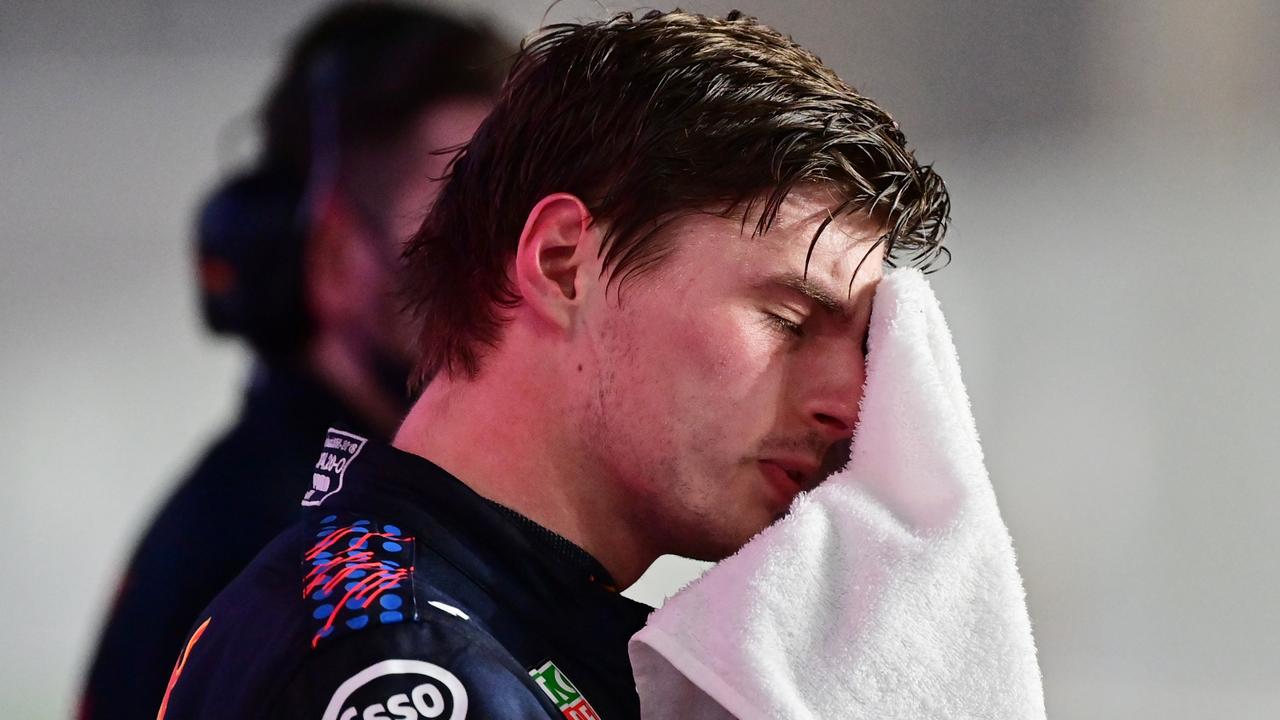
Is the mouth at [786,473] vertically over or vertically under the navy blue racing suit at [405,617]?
over

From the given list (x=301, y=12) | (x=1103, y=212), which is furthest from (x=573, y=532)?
(x=1103, y=212)

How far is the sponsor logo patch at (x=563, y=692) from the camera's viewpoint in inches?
21.0

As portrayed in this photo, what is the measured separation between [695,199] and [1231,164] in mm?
921

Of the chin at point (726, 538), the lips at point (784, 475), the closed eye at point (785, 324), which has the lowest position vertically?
the chin at point (726, 538)

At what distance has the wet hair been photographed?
60 cm

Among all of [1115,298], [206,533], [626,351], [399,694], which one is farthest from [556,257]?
[1115,298]

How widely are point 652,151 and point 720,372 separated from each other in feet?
0.41

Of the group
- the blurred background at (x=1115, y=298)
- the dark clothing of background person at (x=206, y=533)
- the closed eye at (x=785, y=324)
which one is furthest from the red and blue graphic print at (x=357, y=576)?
the blurred background at (x=1115, y=298)

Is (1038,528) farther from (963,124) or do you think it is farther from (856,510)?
(856,510)

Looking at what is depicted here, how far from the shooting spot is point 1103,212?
1.25 metres

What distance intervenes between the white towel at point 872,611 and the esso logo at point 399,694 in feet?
0.35

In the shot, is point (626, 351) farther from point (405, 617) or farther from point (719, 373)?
point (405, 617)

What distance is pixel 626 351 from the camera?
1.99 feet

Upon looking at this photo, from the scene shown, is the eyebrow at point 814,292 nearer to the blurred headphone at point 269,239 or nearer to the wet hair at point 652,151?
the wet hair at point 652,151
